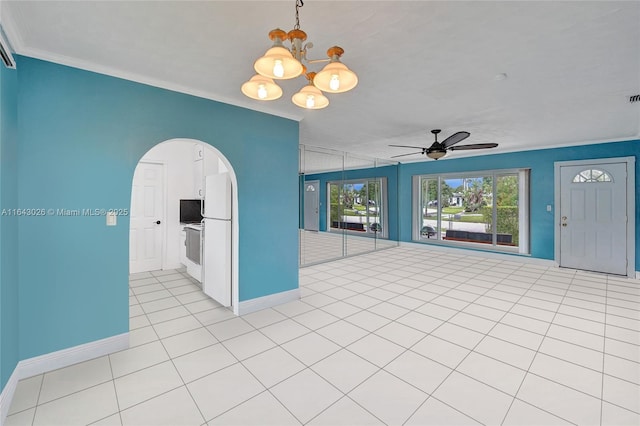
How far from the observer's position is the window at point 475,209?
646cm

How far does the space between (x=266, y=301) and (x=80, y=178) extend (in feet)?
7.77

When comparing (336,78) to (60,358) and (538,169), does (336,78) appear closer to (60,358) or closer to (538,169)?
(60,358)

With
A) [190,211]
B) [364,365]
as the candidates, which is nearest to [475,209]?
[364,365]

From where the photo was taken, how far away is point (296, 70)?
1393mm

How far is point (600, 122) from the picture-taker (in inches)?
163

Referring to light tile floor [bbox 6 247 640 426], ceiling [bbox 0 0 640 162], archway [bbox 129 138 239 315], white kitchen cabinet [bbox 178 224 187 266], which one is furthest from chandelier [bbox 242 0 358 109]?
white kitchen cabinet [bbox 178 224 187 266]

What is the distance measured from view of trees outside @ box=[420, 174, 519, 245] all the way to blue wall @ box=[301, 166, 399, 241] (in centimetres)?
85

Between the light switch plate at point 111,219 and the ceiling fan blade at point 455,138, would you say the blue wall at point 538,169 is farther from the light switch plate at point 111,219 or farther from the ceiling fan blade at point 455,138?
the light switch plate at point 111,219

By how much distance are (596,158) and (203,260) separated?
24.6ft

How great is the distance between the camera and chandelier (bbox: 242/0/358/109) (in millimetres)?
1344

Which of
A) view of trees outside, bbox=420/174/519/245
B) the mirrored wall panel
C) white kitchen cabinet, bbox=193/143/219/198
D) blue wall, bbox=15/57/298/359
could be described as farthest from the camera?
the mirrored wall panel

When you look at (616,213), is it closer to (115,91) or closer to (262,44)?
(262,44)

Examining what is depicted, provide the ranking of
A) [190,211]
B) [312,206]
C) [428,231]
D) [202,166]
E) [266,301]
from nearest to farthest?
1. [266,301]
2. [202,166]
3. [190,211]
4. [428,231]
5. [312,206]

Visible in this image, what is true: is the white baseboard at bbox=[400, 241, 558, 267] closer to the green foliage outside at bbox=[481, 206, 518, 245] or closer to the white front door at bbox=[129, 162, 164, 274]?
the green foliage outside at bbox=[481, 206, 518, 245]
